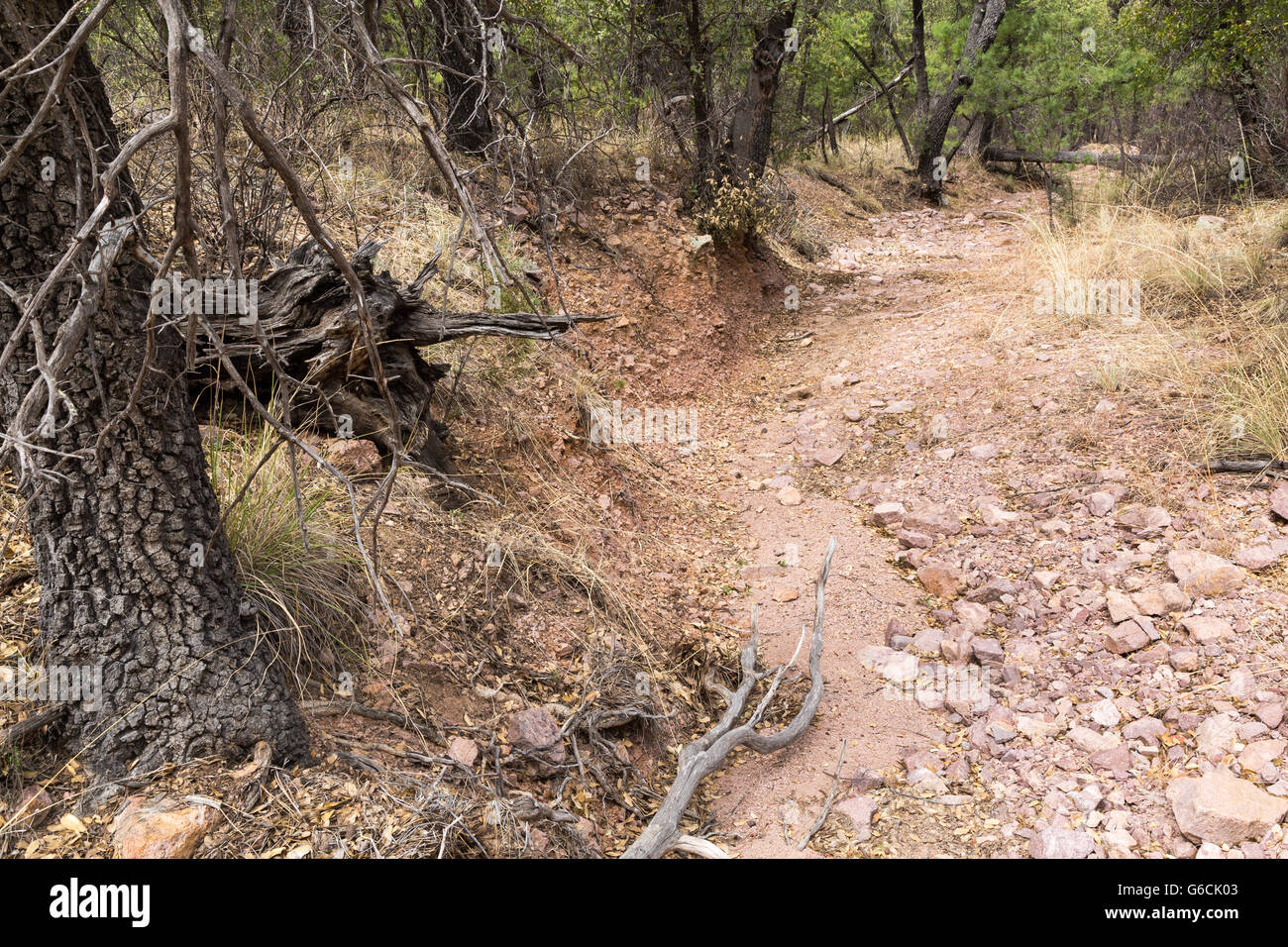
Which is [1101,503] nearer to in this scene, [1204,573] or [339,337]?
[1204,573]

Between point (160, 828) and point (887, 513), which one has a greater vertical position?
point (887, 513)

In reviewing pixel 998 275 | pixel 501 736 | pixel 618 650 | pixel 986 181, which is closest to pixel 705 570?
pixel 618 650

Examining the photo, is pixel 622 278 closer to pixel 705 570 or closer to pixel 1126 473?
pixel 705 570

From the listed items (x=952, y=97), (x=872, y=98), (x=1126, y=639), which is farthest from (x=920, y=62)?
(x=1126, y=639)

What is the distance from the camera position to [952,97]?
11.7 meters

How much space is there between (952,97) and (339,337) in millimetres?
11061

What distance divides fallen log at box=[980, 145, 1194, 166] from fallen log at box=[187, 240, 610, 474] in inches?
302

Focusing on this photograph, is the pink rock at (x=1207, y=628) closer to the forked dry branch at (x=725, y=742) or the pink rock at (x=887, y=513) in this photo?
the forked dry branch at (x=725, y=742)
